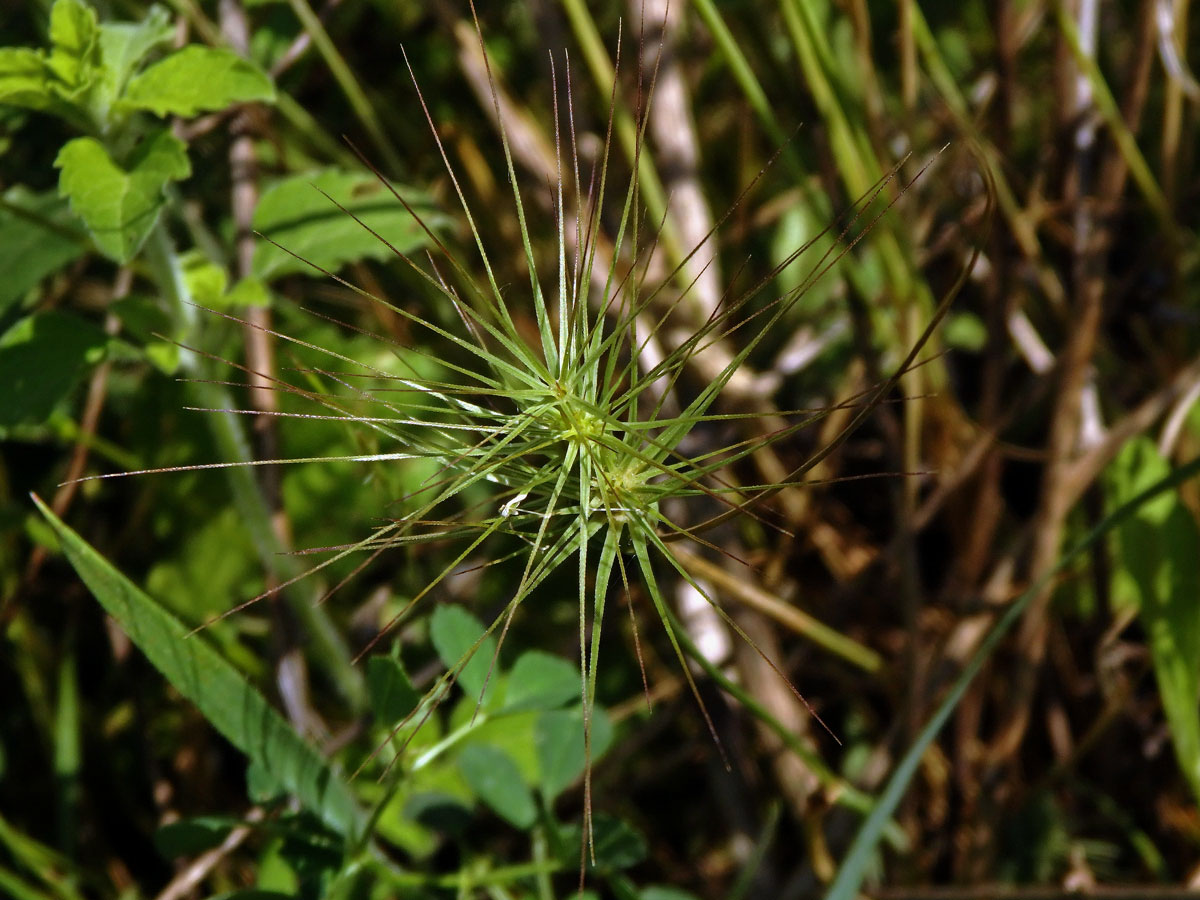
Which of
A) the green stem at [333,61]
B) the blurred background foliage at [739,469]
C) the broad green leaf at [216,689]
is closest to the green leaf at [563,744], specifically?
the blurred background foliage at [739,469]

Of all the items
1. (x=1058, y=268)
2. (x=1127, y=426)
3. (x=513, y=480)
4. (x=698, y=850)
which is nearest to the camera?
(x=513, y=480)

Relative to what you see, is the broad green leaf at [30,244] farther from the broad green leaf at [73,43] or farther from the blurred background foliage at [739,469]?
the broad green leaf at [73,43]

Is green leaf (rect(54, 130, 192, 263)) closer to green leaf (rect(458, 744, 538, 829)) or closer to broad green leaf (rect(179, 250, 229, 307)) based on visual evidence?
broad green leaf (rect(179, 250, 229, 307))

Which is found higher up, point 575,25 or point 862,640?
point 575,25

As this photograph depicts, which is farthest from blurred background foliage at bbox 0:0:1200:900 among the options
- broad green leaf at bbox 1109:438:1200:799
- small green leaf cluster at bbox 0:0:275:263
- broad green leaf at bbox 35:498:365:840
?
broad green leaf at bbox 35:498:365:840

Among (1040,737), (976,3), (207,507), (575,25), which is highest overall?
(575,25)

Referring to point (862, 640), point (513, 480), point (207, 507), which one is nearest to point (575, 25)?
point (513, 480)

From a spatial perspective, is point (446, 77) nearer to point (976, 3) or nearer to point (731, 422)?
point (731, 422)

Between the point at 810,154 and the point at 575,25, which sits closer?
the point at 575,25
